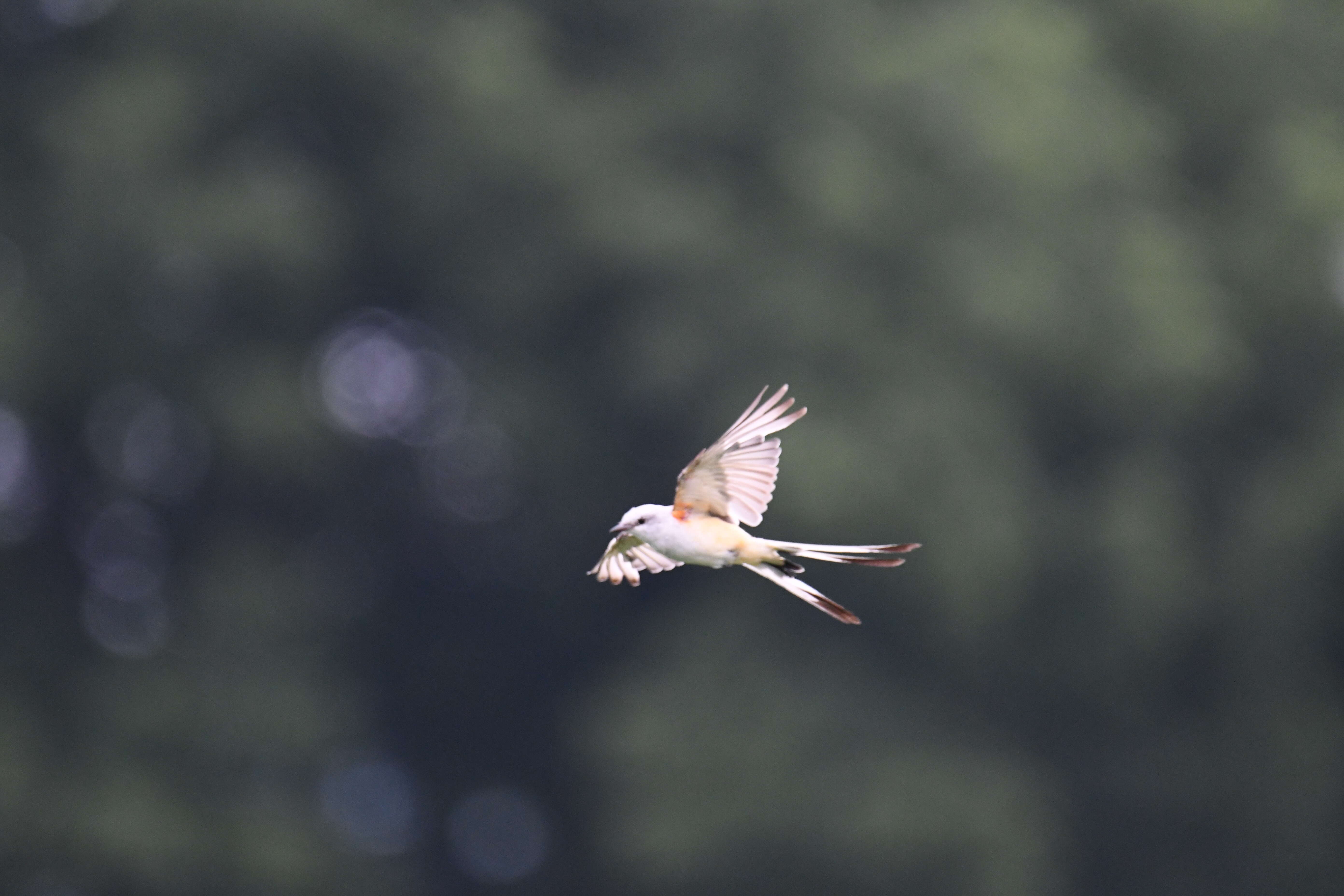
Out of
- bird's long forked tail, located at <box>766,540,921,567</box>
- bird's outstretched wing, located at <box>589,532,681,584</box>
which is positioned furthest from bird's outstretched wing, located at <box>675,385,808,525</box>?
bird's outstretched wing, located at <box>589,532,681,584</box>

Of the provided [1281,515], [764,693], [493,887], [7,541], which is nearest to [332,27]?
[7,541]

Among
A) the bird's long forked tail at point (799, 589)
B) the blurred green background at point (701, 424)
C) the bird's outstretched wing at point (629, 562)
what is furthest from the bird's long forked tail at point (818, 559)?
the blurred green background at point (701, 424)

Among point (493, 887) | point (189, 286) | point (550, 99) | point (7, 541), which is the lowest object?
point (493, 887)

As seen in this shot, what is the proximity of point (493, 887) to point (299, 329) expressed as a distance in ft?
17.2

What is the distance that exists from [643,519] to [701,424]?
8928 mm

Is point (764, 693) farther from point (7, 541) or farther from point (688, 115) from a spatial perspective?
point (7, 541)

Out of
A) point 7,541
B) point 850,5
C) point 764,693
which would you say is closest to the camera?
point 764,693

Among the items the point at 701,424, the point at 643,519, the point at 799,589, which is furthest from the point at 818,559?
the point at 701,424

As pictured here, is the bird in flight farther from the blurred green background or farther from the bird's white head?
the blurred green background

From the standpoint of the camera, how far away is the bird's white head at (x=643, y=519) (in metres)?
5.26

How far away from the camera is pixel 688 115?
15328 mm

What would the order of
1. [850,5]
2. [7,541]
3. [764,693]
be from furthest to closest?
[7,541], [850,5], [764,693]

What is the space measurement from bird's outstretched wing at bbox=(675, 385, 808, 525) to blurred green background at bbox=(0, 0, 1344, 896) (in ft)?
25.4

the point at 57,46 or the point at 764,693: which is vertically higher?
the point at 57,46
